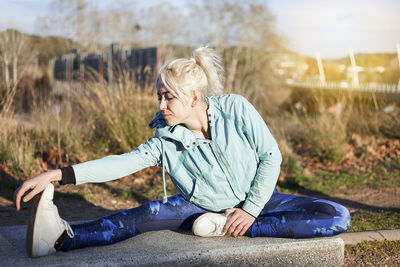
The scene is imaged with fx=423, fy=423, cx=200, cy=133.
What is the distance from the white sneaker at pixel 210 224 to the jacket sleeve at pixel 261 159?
0.16 metres

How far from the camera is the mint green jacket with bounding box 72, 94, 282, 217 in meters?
2.34

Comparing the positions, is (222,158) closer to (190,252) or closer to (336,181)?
(190,252)

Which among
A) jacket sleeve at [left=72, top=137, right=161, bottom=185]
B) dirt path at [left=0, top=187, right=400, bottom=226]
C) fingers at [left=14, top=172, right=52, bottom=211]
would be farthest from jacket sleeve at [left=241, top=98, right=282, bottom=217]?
dirt path at [left=0, top=187, right=400, bottom=226]

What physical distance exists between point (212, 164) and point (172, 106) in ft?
1.29

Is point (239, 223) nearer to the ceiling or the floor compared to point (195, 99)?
nearer to the floor

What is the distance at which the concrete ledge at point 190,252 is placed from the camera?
2111 millimetres

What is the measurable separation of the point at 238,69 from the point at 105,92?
526 inches

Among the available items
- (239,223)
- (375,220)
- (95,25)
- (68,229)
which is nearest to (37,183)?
(68,229)

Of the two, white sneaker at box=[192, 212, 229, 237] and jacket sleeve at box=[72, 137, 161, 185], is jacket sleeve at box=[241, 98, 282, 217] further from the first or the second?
jacket sleeve at box=[72, 137, 161, 185]

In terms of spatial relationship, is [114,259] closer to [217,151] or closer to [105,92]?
[217,151]

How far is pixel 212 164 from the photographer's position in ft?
7.78

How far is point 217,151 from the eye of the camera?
2.37 meters

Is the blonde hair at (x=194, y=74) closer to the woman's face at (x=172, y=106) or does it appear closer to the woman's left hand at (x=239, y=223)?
the woman's face at (x=172, y=106)

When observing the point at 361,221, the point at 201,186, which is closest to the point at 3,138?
the point at 201,186
